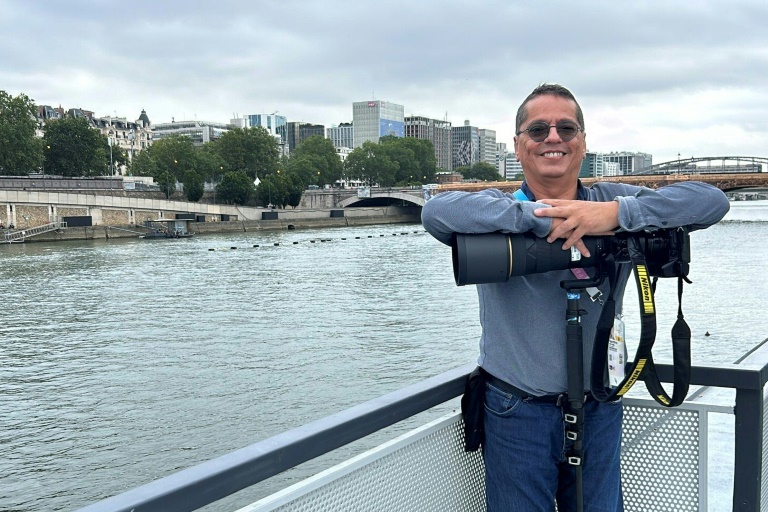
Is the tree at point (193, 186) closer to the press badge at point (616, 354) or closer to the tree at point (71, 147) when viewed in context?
the tree at point (71, 147)

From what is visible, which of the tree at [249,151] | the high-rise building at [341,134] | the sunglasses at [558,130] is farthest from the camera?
the high-rise building at [341,134]

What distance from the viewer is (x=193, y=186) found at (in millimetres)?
54188

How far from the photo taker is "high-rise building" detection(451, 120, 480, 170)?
145250 mm

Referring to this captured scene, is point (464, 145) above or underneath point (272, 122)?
underneath

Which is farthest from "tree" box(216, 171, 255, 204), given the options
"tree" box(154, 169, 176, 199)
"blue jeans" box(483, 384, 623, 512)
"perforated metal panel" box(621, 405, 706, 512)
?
"blue jeans" box(483, 384, 623, 512)

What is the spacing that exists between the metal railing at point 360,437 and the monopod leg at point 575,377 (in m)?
0.23

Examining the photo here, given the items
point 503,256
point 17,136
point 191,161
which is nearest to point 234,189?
point 191,161

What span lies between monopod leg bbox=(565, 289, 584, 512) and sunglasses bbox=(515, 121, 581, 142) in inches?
13.5

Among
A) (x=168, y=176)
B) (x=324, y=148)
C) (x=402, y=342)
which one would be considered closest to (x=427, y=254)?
(x=402, y=342)

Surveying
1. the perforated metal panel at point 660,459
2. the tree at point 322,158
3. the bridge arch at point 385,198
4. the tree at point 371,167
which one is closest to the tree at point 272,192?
the bridge arch at point 385,198

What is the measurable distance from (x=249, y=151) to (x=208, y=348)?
55.4 m

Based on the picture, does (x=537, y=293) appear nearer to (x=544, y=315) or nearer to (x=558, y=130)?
(x=544, y=315)

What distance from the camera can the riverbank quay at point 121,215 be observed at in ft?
133

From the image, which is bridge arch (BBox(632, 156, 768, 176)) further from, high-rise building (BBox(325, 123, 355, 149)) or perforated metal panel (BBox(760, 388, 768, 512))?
high-rise building (BBox(325, 123, 355, 149))
